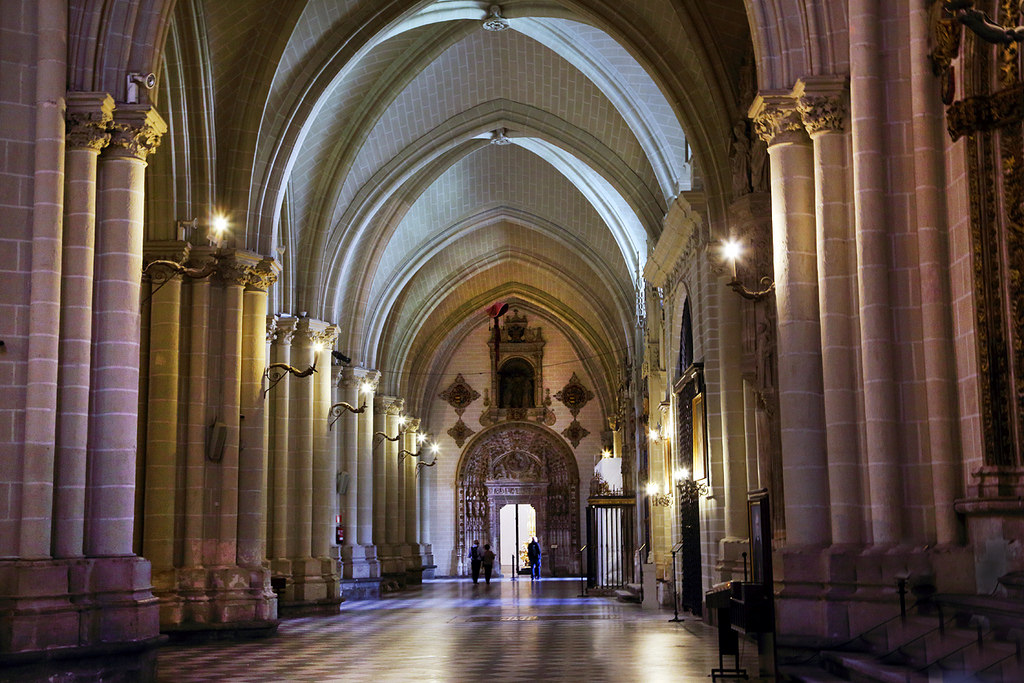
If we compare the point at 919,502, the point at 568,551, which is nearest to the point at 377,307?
the point at 568,551


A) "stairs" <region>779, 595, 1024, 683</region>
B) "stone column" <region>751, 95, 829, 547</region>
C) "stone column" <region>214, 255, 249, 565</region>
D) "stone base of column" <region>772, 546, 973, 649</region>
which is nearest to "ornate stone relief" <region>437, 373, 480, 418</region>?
"stone column" <region>214, 255, 249, 565</region>

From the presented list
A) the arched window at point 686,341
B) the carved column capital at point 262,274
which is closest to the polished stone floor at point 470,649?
the arched window at point 686,341

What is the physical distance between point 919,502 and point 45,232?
7367mm

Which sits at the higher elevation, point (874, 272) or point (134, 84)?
point (134, 84)

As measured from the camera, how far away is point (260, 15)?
16266 mm

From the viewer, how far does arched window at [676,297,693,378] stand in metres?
19.5

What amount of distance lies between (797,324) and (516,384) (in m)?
29.9

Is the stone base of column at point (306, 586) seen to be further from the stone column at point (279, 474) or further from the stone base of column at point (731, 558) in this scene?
the stone base of column at point (731, 558)

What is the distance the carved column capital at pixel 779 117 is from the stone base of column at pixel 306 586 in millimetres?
12736

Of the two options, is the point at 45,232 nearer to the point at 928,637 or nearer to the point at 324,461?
the point at 928,637

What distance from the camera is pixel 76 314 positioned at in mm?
9938

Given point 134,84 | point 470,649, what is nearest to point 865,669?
point 470,649

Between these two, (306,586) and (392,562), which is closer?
(306,586)

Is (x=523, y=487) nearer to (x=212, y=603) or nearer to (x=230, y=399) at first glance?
(x=230, y=399)
